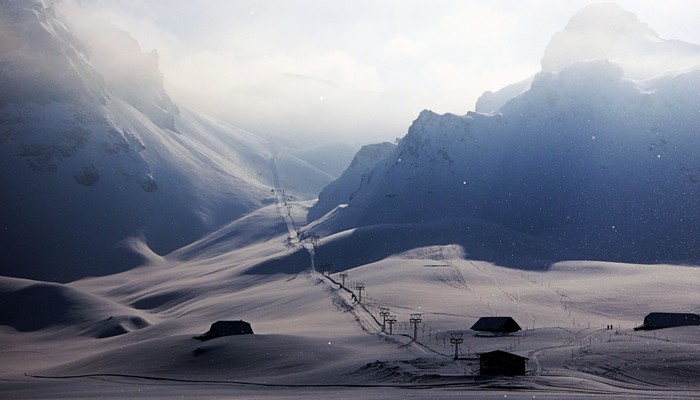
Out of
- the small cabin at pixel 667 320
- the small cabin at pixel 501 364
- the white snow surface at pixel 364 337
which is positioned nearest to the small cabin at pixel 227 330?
the white snow surface at pixel 364 337

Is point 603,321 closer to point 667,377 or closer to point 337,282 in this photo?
point 667,377

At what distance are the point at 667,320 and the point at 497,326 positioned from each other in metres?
24.3

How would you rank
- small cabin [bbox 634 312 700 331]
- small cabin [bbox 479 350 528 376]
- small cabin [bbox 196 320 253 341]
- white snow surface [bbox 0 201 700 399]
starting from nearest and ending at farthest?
white snow surface [bbox 0 201 700 399], small cabin [bbox 479 350 528 376], small cabin [bbox 196 320 253 341], small cabin [bbox 634 312 700 331]

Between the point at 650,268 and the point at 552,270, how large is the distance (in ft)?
81.6

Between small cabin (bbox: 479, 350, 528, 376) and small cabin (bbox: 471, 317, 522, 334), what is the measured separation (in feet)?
100

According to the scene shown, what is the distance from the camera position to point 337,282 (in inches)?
6816

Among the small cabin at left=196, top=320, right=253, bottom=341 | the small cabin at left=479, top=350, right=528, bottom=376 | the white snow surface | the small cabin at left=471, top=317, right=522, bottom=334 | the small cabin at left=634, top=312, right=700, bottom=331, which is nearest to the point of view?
the white snow surface

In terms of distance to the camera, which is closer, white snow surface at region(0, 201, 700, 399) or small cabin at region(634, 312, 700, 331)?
white snow surface at region(0, 201, 700, 399)

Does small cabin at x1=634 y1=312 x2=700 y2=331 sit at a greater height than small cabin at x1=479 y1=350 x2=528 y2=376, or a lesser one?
greater

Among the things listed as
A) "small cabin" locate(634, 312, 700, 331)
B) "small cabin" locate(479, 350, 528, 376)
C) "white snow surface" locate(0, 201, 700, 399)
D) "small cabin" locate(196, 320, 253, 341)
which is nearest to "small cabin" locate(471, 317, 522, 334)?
"white snow surface" locate(0, 201, 700, 399)

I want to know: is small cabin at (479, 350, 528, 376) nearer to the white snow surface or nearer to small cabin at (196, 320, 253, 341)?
the white snow surface

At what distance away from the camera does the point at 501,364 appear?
7475cm

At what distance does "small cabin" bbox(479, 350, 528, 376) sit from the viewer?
243ft

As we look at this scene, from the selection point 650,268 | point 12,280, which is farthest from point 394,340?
point 12,280
